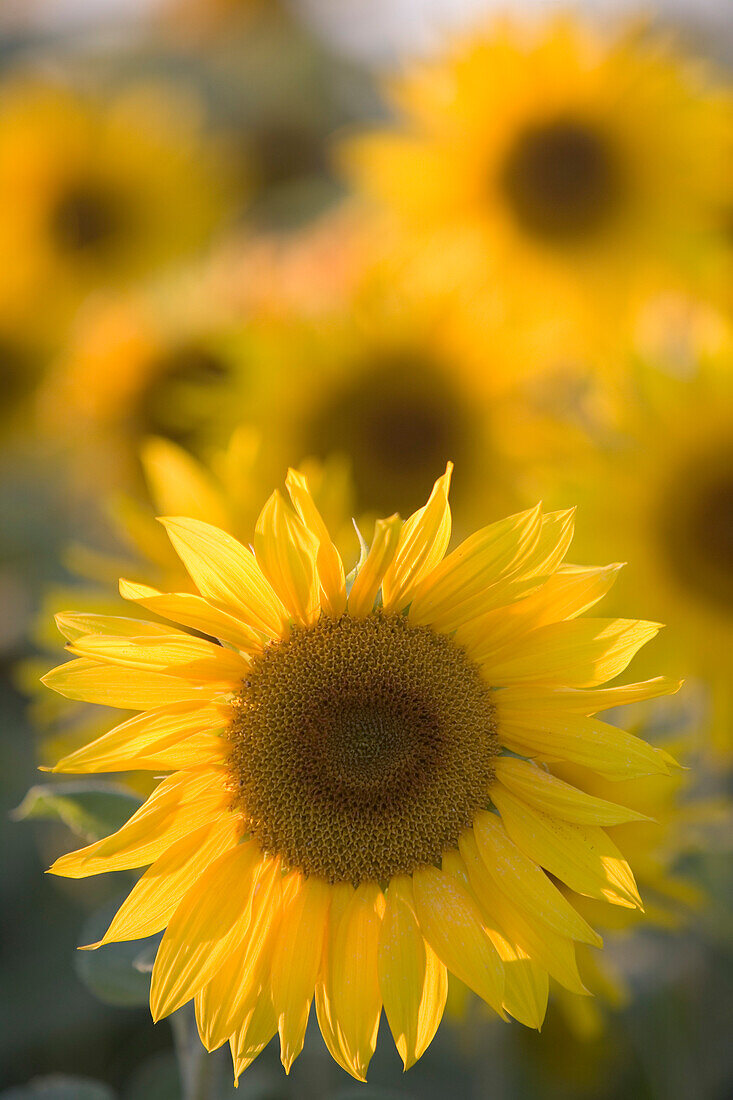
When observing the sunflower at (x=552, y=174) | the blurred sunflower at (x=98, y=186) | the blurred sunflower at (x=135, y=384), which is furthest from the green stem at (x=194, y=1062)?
the blurred sunflower at (x=98, y=186)

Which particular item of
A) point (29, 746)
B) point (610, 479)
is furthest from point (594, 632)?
point (29, 746)

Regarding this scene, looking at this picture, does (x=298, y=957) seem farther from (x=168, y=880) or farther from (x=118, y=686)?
(x=118, y=686)

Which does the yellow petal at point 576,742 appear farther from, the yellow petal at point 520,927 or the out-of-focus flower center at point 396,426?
the out-of-focus flower center at point 396,426

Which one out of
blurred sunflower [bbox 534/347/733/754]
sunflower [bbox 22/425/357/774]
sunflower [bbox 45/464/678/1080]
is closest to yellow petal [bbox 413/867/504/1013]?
sunflower [bbox 45/464/678/1080]

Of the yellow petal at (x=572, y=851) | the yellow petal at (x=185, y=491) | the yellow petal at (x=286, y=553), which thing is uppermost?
the yellow petal at (x=185, y=491)

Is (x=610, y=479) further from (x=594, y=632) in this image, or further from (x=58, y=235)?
(x=58, y=235)

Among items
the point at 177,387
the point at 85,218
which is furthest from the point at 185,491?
the point at 85,218

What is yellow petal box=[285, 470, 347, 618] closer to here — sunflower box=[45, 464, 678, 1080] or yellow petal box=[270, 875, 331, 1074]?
sunflower box=[45, 464, 678, 1080]
